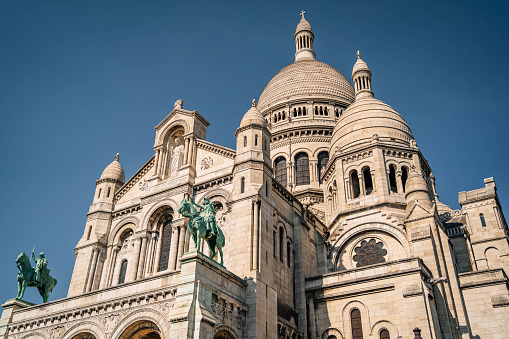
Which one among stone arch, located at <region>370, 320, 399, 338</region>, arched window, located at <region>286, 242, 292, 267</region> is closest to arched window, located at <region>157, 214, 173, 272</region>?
arched window, located at <region>286, 242, 292, 267</region>

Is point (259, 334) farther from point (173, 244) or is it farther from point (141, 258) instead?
point (141, 258)

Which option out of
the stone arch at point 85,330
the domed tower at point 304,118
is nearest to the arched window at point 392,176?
the domed tower at point 304,118

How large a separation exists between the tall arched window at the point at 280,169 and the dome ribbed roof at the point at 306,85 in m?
8.05

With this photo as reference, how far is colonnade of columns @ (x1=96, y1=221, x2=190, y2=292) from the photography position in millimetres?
30422

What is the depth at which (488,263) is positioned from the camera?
3506cm

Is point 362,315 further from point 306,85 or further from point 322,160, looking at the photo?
point 306,85

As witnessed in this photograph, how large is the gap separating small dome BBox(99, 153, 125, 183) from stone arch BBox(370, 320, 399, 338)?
22.0 meters

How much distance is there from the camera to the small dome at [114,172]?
37938 mm

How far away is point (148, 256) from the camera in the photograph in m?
31.9

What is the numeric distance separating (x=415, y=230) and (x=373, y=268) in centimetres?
452

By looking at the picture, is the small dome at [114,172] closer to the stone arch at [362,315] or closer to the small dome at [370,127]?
the small dome at [370,127]

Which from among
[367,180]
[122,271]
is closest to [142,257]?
[122,271]

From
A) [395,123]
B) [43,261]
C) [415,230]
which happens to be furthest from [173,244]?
[395,123]

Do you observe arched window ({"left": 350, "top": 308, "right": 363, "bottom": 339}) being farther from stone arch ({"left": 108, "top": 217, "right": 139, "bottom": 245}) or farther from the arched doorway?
stone arch ({"left": 108, "top": 217, "right": 139, "bottom": 245})
